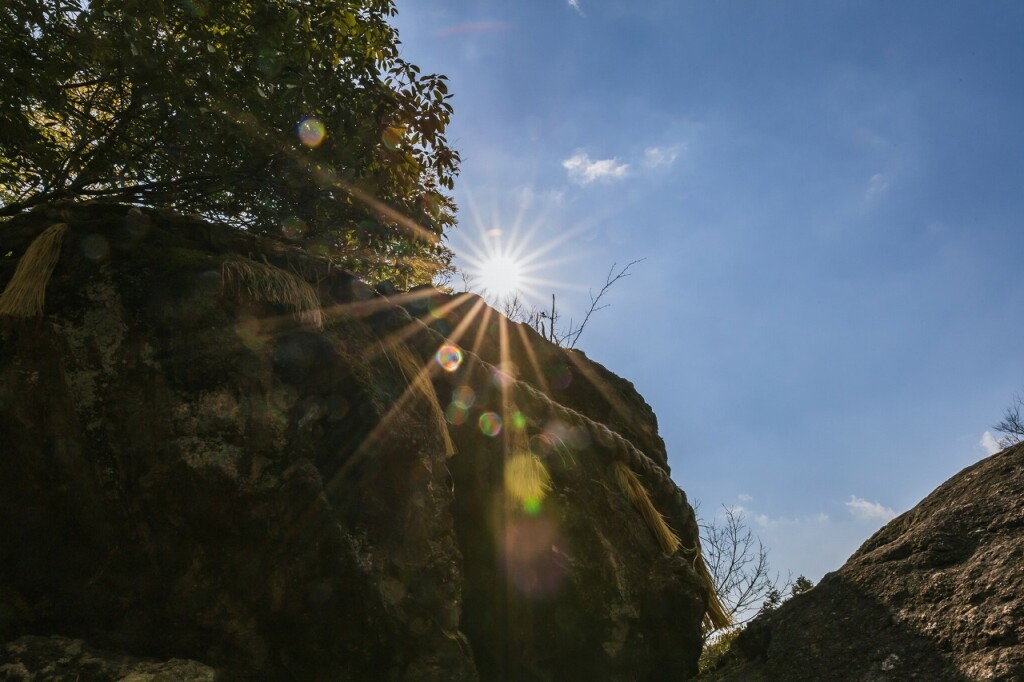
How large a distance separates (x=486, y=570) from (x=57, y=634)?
4.95ft

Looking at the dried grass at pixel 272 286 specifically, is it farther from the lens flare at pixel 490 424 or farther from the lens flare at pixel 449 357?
the lens flare at pixel 490 424

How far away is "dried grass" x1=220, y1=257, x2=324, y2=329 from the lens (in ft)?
8.59

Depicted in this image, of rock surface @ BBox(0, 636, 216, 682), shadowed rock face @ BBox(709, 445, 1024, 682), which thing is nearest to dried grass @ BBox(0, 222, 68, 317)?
rock surface @ BBox(0, 636, 216, 682)

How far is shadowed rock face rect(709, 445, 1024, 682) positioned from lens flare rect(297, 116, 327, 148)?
13.0ft

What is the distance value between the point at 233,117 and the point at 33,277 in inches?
87.3

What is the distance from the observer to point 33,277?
2.34m

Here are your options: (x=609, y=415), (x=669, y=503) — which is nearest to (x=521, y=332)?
(x=609, y=415)

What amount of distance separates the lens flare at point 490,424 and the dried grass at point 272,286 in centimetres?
90

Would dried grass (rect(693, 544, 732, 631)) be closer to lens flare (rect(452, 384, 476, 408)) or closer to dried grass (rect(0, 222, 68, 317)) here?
lens flare (rect(452, 384, 476, 408))

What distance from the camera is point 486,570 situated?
274cm

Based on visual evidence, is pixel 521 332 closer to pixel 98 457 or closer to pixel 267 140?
pixel 267 140

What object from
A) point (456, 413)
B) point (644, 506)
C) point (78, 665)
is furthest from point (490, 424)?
point (78, 665)

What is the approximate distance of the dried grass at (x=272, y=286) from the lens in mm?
2619

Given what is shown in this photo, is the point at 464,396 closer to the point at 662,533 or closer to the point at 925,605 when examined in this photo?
the point at 662,533
